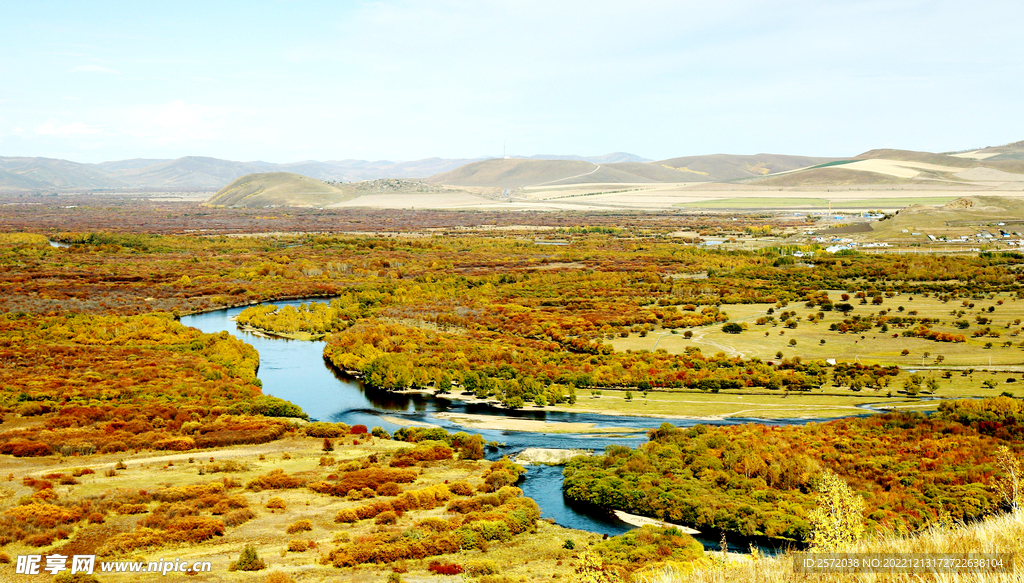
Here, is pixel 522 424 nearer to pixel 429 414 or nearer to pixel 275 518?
pixel 429 414

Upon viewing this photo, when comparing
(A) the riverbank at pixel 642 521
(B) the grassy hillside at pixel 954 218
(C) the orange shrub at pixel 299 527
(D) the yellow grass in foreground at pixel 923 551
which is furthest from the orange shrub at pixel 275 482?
(B) the grassy hillside at pixel 954 218

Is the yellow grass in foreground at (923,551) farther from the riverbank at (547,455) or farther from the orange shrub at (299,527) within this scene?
the riverbank at (547,455)

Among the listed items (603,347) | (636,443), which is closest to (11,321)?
(603,347)

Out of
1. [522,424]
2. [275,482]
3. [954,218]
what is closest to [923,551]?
[275,482]

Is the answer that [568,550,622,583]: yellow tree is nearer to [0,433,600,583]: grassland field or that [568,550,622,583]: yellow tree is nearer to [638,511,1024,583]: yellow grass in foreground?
[0,433,600,583]: grassland field

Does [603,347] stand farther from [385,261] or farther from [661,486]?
[385,261]

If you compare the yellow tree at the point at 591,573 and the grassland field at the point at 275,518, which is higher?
the yellow tree at the point at 591,573
